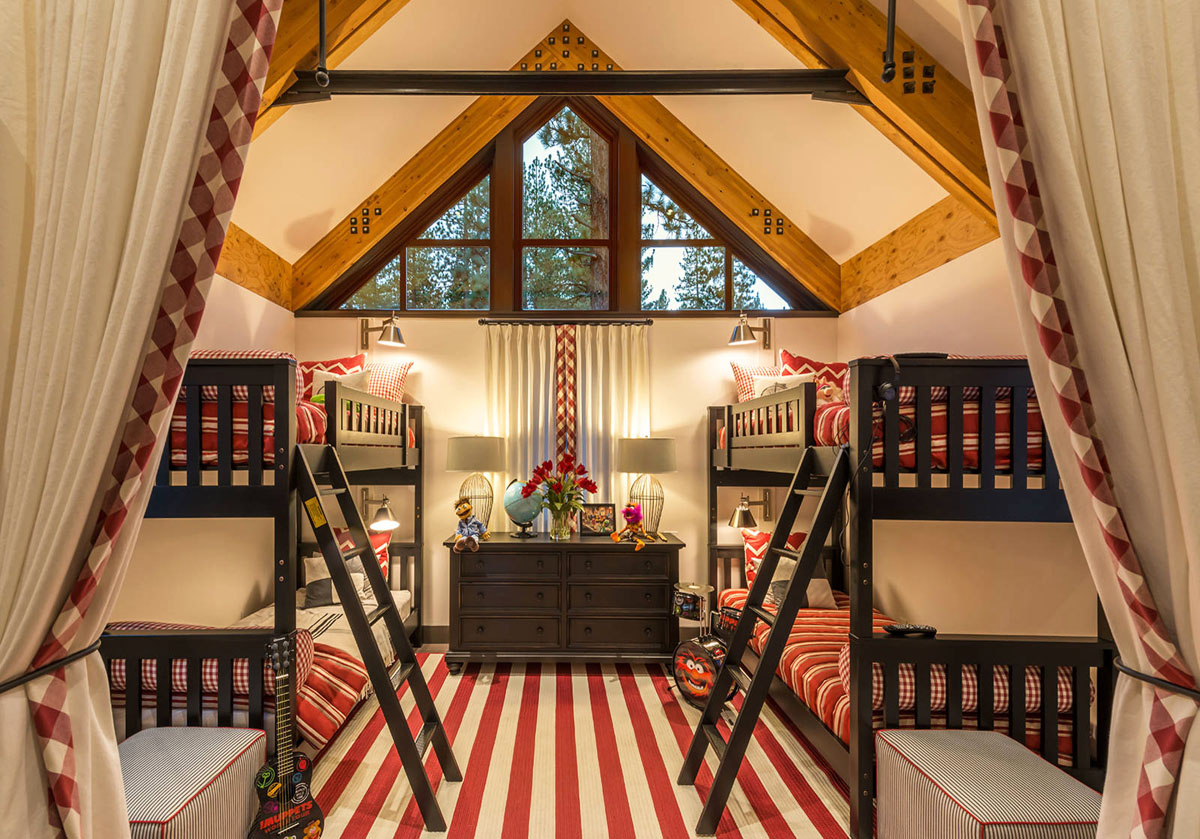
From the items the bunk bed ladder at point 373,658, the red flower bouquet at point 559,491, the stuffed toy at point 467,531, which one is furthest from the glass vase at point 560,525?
the bunk bed ladder at point 373,658

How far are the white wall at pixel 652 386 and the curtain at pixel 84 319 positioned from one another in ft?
11.0

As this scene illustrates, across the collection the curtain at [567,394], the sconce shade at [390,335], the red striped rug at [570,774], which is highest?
the sconce shade at [390,335]

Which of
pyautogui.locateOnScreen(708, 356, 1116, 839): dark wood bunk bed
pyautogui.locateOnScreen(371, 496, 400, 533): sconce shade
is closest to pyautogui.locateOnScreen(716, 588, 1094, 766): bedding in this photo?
pyautogui.locateOnScreen(708, 356, 1116, 839): dark wood bunk bed

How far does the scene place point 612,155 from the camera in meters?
4.34

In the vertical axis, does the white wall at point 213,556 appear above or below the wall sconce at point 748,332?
below

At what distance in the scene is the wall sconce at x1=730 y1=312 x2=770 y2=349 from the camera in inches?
154

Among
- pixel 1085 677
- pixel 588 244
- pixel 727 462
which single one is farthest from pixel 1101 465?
pixel 588 244

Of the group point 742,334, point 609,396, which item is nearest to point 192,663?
point 609,396

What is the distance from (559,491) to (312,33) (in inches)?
103

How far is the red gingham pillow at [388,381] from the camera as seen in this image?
3990 millimetres

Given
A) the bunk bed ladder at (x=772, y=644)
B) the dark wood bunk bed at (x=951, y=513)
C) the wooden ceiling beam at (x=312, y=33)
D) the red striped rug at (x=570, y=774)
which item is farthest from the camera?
the wooden ceiling beam at (x=312, y=33)

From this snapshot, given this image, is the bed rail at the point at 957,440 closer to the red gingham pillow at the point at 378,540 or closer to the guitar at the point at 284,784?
the guitar at the point at 284,784

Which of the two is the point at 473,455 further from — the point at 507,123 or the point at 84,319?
the point at 84,319

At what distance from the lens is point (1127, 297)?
3.00 ft
